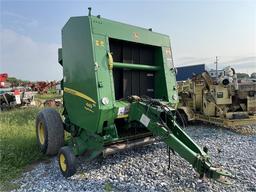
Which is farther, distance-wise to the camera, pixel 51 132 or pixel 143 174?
pixel 51 132

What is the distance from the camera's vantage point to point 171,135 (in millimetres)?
3145

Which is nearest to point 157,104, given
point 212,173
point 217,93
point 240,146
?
point 212,173

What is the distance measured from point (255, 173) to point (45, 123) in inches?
145

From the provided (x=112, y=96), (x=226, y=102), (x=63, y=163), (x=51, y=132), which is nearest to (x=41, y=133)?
(x=51, y=132)

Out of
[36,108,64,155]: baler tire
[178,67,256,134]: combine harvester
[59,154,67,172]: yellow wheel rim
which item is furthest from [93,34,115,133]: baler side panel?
[178,67,256,134]: combine harvester

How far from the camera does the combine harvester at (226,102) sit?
6.76m

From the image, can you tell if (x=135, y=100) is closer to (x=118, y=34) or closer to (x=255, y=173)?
(x=118, y=34)

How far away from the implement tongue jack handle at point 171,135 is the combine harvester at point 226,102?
3.83 m

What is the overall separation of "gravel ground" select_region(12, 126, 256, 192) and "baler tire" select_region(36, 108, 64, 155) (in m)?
0.28

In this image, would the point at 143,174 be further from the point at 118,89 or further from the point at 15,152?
the point at 15,152

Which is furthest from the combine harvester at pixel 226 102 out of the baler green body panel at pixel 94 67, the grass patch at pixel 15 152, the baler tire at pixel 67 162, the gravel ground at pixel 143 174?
the baler tire at pixel 67 162

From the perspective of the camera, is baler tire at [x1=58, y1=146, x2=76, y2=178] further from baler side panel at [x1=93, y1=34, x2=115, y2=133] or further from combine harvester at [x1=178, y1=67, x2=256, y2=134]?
combine harvester at [x1=178, y1=67, x2=256, y2=134]

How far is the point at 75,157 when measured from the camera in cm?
359

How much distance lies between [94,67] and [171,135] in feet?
4.87
